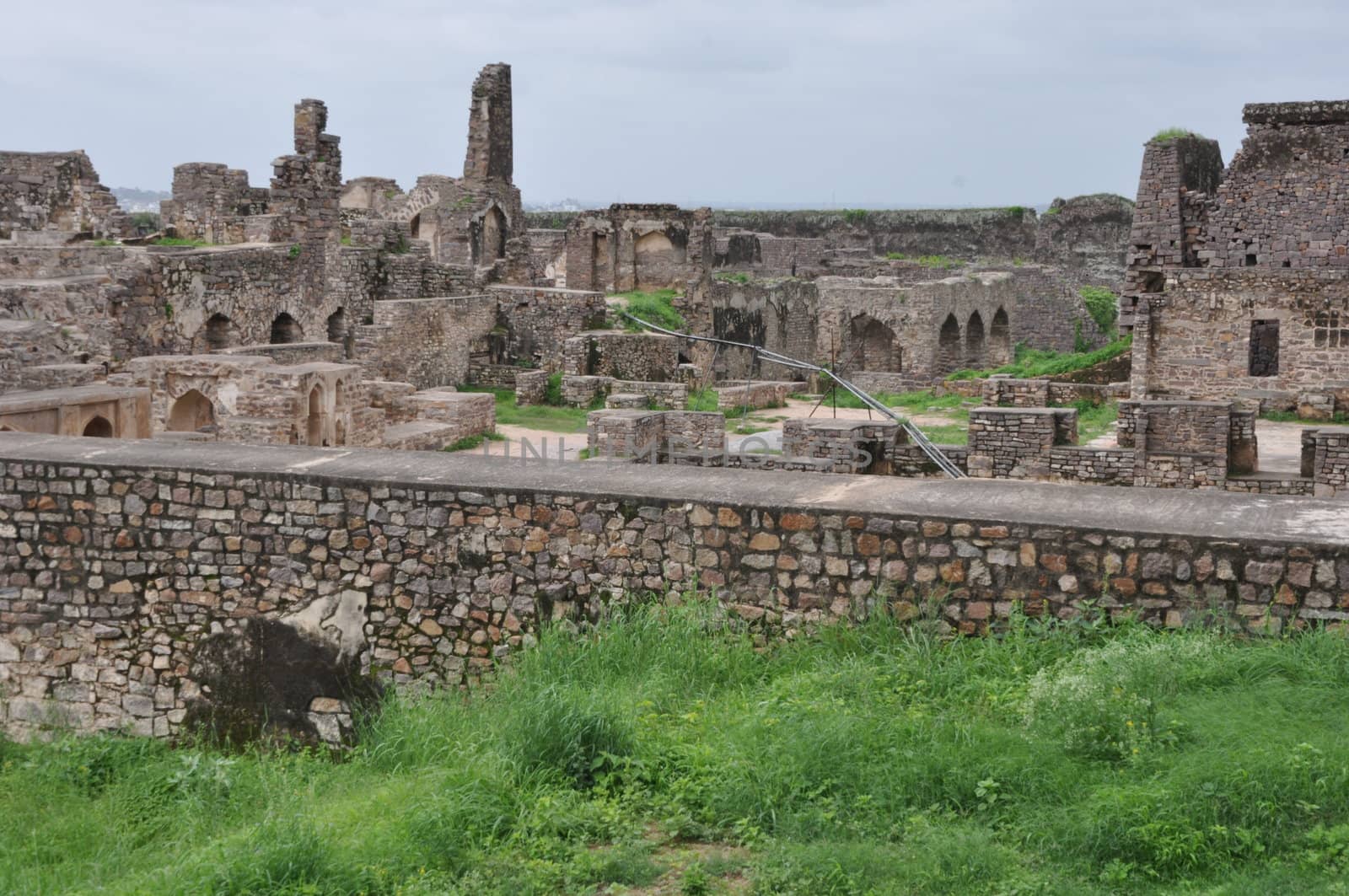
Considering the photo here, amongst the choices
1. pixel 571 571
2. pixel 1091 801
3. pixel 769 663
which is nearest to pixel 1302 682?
pixel 1091 801

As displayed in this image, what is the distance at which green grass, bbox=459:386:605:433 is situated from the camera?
18562 mm

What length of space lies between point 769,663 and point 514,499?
1.45 m

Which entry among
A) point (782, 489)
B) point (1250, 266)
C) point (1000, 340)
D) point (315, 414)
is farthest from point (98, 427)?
point (1000, 340)

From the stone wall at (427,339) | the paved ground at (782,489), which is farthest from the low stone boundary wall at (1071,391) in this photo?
the paved ground at (782,489)

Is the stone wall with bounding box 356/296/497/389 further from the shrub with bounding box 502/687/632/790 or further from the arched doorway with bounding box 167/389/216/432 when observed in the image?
the shrub with bounding box 502/687/632/790

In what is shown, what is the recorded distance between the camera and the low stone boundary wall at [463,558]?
583 cm

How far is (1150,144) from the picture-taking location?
71.1ft

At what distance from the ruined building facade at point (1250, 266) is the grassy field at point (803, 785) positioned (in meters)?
13.7

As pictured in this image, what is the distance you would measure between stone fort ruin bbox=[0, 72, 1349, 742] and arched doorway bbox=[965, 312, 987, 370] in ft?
0.56

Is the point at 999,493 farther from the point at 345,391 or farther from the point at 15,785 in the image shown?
the point at 345,391

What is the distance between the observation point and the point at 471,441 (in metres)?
16.6

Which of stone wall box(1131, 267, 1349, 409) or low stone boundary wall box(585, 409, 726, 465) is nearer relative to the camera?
low stone boundary wall box(585, 409, 726, 465)

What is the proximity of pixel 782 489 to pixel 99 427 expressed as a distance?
684cm

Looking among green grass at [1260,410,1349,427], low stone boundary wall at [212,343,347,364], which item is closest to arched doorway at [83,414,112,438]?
low stone boundary wall at [212,343,347,364]
